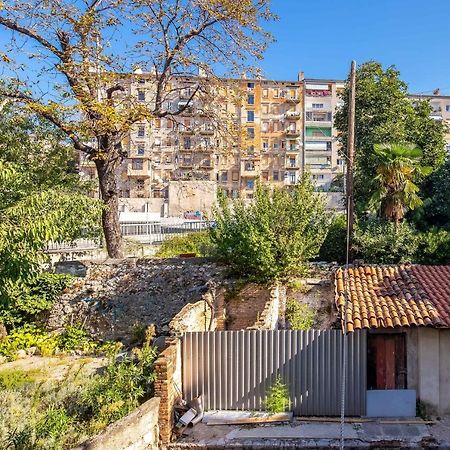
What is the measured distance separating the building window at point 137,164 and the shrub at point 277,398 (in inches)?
2060

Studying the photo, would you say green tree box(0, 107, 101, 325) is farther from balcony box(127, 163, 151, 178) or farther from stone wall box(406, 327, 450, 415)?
balcony box(127, 163, 151, 178)

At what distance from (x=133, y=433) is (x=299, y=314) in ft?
25.1

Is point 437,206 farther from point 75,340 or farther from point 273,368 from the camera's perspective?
point 75,340

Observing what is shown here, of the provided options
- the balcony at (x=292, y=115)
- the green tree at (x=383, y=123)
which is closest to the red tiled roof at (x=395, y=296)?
the green tree at (x=383, y=123)

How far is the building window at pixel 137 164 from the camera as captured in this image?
192 feet

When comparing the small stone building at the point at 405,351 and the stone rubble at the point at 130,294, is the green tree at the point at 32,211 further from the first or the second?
the small stone building at the point at 405,351

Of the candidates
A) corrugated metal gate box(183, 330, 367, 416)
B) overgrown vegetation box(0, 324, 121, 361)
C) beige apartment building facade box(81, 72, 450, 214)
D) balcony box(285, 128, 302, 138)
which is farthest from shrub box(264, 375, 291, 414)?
balcony box(285, 128, 302, 138)

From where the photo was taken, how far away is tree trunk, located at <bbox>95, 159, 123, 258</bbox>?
16984mm

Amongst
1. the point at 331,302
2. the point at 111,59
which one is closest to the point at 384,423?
the point at 331,302

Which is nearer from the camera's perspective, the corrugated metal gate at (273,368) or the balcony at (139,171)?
the corrugated metal gate at (273,368)

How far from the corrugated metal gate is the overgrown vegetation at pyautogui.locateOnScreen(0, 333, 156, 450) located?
1.22 metres

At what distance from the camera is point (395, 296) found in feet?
33.9

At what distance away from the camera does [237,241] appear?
46.2 feet

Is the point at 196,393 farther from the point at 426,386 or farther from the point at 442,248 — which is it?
the point at 442,248
